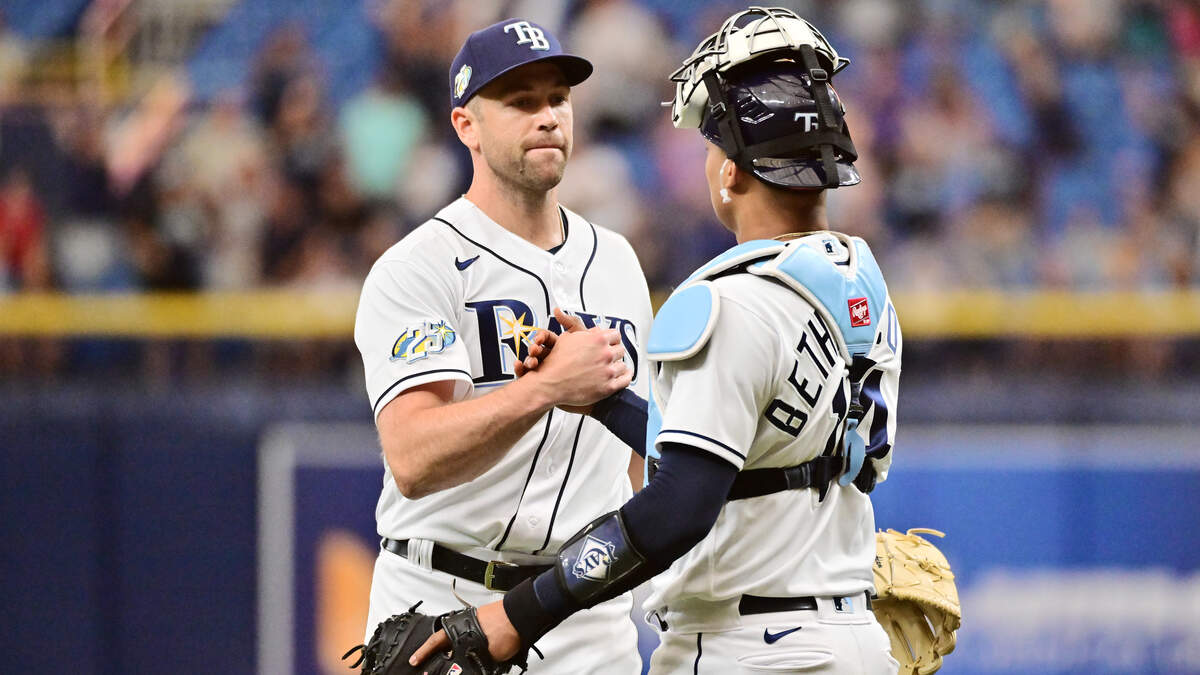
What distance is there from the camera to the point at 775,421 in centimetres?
286

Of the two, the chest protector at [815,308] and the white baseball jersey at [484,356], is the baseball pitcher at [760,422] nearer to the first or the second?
the chest protector at [815,308]

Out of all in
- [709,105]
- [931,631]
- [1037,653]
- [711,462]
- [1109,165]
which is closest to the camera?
[711,462]

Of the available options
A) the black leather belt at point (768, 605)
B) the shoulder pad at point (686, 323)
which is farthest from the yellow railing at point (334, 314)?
the shoulder pad at point (686, 323)

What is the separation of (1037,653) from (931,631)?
139 inches

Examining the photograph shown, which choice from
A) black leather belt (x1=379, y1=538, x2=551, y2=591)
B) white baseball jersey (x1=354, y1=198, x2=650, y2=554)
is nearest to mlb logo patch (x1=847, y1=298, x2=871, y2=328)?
white baseball jersey (x1=354, y1=198, x2=650, y2=554)

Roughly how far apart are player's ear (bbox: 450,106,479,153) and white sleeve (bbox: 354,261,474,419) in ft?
1.42

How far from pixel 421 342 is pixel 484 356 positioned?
21 centimetres

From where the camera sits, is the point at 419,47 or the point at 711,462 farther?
the point at 419,47

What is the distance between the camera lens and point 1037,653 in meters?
6.68

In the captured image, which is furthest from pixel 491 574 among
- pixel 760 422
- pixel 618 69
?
pixel 618 69

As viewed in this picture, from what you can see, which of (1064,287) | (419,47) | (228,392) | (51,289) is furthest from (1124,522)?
(51,289)

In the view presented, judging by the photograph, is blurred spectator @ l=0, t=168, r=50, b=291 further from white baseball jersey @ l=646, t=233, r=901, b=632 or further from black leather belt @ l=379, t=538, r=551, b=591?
white baseball jersey @ l=646, t=233, r=901, b=632

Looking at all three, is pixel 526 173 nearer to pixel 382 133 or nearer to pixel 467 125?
pixel 467 125

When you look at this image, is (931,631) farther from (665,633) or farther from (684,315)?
(684,315)
